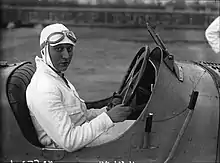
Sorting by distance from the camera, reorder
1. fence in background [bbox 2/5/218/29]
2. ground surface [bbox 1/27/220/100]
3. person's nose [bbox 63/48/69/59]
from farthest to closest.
→ fence in background [bbox 2/5/218/29] → ground surface [bbox 1/27/220/100] → person's nose [bbox 63/48/69/59]

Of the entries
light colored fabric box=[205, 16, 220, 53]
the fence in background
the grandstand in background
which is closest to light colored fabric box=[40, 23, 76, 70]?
light colored fabric box=[205, 16, 220, 53]

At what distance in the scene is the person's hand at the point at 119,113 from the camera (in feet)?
7.03

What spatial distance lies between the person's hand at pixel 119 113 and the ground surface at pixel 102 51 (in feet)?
12.2

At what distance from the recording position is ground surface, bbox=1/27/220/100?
305 inches

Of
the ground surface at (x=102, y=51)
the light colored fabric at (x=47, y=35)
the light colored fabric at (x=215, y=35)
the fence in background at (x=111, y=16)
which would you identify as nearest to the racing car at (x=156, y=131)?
the light colored fabric at (x=47, y=35)

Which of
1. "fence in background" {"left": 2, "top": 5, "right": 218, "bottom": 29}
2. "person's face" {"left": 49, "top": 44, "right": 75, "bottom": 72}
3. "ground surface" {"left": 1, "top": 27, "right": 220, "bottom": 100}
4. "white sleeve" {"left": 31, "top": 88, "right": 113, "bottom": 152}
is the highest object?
"person's face" {"left": 49, "top": 44, "right": 75, "bottom": 72}

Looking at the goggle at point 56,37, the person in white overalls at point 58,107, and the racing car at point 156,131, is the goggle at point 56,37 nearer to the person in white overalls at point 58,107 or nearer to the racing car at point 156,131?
the person in white overalls at point 58,107

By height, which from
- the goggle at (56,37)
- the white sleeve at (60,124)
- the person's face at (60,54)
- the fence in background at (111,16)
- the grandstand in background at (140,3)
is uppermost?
the goggle at (56,37)

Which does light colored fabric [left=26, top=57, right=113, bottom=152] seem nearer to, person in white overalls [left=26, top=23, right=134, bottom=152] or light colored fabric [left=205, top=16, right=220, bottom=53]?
person in white overalls [left=26, top=23, right=134, bottom=152]

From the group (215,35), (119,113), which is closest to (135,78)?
(119,113)

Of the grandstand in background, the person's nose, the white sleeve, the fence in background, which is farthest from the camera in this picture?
the fence in background

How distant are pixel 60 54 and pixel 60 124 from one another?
39 centimetres

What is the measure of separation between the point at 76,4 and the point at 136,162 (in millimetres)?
13576

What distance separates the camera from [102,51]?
11.8m
